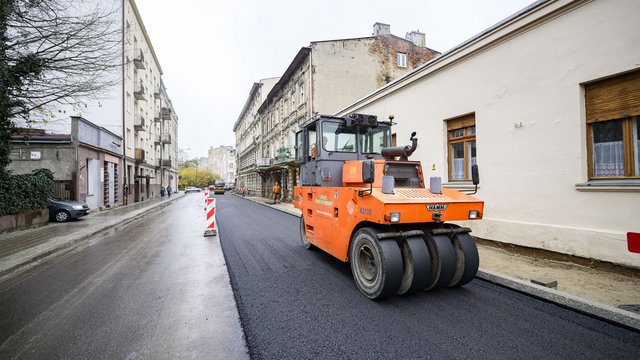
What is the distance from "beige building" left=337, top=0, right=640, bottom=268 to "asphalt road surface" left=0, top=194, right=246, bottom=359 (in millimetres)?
6080

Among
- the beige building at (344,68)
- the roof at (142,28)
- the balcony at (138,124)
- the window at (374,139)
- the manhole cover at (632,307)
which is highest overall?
the roof at (142,28)

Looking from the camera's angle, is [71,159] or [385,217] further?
[71,159]

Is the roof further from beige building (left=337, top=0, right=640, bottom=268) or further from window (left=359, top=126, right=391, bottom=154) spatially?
beige building (left=337, top=0, right=640, bottom=268)

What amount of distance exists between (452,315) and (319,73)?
1768 centimetres

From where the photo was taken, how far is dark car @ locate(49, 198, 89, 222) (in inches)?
463

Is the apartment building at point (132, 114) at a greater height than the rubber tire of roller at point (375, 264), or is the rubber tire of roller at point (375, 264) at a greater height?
the apartment building at point (132, 114)

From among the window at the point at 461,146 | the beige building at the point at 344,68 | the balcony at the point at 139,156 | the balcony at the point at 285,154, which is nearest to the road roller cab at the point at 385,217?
the window at the point at 461,146

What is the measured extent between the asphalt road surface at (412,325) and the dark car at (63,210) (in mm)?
11686

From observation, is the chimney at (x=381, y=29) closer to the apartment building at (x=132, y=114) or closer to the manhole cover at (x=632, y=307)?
the apartment building at (x=132, y=114)

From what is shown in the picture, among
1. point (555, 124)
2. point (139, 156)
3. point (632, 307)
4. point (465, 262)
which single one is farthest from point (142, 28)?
point (632, 307)

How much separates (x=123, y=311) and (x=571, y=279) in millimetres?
6412

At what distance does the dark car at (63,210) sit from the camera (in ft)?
38.6

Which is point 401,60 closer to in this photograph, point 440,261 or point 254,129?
point 440,261

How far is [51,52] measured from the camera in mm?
7055
